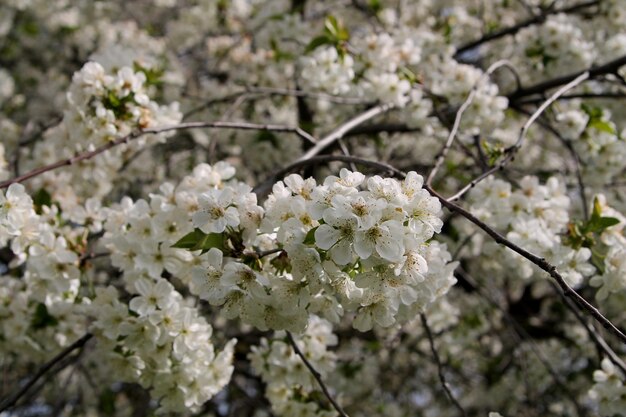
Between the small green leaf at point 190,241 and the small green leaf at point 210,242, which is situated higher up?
the small green leaf at point 210,242

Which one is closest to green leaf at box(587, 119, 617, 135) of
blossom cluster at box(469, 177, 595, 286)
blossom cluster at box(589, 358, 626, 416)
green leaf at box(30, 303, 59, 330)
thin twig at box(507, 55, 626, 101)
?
thin twig at box(507, 55, 626, 101)

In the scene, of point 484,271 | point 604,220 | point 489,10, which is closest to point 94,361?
point 484,271

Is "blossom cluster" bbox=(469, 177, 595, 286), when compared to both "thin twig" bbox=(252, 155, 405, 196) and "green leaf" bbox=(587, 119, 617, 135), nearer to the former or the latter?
"green leaf" bbox=(587, 119, 617, 135)

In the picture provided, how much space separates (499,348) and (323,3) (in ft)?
13.7

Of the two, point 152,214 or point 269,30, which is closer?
point 152,214

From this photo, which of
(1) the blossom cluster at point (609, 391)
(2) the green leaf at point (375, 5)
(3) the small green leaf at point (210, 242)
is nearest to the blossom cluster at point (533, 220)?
(1) the blossom cluster at point (609, 391)

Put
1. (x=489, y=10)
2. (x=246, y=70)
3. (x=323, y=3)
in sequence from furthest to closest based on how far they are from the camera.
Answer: (x=323, y=3)
(x=489, y=10)
(x=246, y=70)

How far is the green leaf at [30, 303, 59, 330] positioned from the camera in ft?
8.76

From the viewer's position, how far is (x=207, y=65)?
6875 mm

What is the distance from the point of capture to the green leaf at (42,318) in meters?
2.67

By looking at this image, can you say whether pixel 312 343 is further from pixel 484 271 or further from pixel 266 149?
pixel 484 271

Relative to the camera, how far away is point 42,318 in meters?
2.69

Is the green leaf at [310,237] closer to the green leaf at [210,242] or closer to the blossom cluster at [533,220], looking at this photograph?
the green leaf at [210,242]

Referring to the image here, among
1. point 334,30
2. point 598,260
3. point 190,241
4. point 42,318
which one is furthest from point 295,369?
point 334,30
